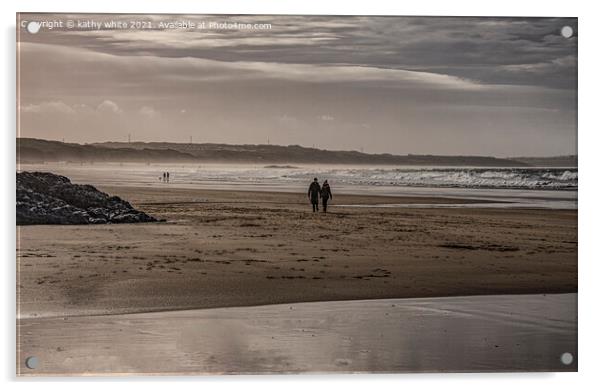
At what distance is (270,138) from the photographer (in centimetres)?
616

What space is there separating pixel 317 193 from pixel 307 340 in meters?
1.14

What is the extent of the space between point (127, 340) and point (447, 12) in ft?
11.0

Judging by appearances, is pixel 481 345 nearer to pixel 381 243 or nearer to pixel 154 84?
pixel 381 243

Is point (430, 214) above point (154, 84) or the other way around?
the other way around

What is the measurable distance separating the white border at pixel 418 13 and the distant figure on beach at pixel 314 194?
1267 millimetres

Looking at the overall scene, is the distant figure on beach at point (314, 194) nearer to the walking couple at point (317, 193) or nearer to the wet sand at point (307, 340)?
the walking couple at point (317, 193)

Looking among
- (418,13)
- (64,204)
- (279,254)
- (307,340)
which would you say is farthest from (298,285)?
(418,13)

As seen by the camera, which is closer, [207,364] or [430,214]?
[207,364]

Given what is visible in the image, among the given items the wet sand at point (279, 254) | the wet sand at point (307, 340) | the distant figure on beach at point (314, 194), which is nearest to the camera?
the wet sand at point (307, 340)

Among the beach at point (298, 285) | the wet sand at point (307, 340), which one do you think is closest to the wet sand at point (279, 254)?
the beach at point (298, 285)

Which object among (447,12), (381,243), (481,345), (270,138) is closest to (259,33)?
(270,138)

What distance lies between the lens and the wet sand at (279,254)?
592cm

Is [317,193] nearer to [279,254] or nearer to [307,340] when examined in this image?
[279,254]

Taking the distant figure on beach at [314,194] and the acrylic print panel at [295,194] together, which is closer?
the acrylic print panel at [295,194]
